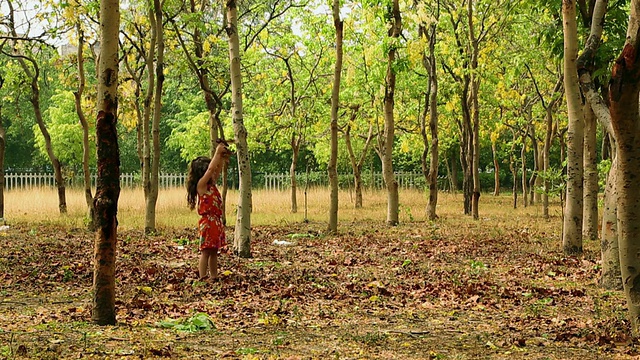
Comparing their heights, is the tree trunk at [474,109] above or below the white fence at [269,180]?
above

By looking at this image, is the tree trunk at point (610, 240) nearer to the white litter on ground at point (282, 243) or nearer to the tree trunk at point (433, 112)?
the white litter on ground at point (282, 243)

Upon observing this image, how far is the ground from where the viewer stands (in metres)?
6.10

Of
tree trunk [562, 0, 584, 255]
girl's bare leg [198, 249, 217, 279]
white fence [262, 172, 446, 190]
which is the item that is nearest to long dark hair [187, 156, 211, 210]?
girl's bare leg [198, 249, 217, 279]

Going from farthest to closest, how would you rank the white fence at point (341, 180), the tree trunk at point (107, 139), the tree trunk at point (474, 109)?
the white fence at point (341, 180), the tree trunk at point (474, 109), the tree trunk at point (107, 139)

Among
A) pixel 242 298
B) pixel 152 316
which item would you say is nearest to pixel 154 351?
pixel 152 316

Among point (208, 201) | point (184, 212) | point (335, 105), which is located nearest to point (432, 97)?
point (335, 105)

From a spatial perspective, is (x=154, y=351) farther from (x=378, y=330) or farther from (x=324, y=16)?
(x=324, y=16)

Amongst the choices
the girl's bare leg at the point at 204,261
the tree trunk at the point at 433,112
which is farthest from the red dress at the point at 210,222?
→ the tree trunk at the point at 433,112

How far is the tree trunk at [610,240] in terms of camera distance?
892cm

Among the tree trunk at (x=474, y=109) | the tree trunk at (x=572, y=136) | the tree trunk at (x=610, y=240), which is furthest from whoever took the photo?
the tree trunk at (x=474, y=109)

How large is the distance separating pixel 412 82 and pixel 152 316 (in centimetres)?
2253

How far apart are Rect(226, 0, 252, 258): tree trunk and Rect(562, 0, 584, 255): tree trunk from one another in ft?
17.6

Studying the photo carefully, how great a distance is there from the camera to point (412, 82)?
28719 mm

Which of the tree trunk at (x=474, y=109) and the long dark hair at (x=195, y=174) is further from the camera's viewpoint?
the tree trunk at (x=474, y=109)
